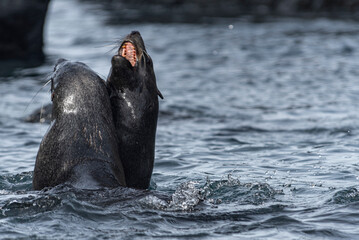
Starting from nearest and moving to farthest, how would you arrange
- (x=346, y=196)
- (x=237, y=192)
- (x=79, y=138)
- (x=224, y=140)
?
(x=79, y=138) → (x=346, y=196) → (x=237, y=192) → (x=224, y=140)

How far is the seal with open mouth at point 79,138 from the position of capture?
6.48 meters

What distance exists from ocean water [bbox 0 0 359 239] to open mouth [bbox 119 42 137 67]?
1.56 feet

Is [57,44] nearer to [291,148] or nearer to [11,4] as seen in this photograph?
[11,4]

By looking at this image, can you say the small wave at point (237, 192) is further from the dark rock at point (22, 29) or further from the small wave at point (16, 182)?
the dark rock at point (22, 29)

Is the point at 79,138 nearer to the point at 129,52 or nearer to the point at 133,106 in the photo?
the point at 133,106

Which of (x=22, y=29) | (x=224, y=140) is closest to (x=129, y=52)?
(x=224, y=140)

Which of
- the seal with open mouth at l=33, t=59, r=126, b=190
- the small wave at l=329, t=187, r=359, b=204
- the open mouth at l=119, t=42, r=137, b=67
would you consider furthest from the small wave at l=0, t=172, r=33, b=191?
the small wave at l=329, t=187, r=359, b=204

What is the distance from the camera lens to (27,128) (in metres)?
11.9

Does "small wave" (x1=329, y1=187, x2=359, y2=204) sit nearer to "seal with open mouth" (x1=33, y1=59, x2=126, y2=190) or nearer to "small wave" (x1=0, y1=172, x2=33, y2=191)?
"seal with open mouth" (x1=33, y1=59, x2=126, y2=190)

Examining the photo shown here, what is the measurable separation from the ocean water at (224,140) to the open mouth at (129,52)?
0.48 m

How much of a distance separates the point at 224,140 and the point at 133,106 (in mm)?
4322

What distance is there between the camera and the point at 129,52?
22.7 ft

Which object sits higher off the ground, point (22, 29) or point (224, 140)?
point (22, 29)

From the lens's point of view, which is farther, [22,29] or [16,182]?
[22,29]
